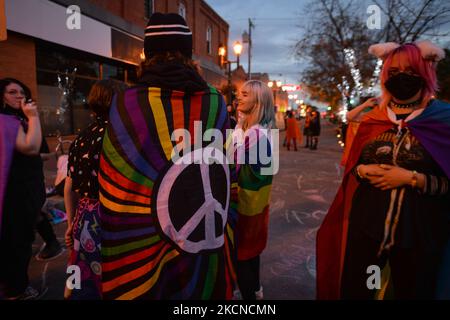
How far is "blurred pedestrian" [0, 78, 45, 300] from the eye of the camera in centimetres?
244

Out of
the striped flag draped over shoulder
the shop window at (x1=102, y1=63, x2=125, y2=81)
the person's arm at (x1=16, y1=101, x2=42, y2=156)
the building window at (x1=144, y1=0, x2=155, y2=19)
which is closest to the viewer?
the striped flag draped over shoulder

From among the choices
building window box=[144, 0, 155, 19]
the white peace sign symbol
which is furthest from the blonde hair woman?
building window box=[144, 0, 155, 19]

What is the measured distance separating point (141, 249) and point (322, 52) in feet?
63.0

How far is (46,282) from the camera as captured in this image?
3.14 meters

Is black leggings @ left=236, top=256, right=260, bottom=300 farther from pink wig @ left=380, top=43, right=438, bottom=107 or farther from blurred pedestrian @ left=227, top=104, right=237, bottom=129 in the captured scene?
pink wig @ left=380, top=43, right=438, bottom=107

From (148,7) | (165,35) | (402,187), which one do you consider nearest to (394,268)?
(402,187)

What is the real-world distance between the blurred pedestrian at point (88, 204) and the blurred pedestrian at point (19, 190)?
2.15 ft

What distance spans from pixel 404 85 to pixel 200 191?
4.60ft

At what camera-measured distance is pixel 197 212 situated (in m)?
1.43

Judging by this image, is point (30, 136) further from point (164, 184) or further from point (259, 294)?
point (259, 294)

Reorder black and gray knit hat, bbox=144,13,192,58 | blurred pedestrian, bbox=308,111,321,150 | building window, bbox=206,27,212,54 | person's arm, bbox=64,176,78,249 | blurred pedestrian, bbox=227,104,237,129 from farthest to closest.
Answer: building window, bbox=206,27,212,54
blurred pedestrian, bbox=308,111,321,150
blurred pedestrian, bbox=227,104,237,129
person's arm, bbox=64,176,78,249
black and gray knit hat, bbox=144,13,192,58

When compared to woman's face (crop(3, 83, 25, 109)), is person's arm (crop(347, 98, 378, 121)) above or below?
below

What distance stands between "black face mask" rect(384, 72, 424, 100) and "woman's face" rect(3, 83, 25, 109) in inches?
112
